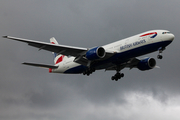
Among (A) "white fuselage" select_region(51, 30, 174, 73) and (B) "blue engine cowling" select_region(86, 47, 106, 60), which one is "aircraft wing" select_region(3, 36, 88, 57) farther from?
(A) "white fuselage" select_region(51, 30, 174, 73)

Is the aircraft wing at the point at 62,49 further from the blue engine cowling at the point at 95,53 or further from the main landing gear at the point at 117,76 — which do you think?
the main landing gear at the point at 117,76

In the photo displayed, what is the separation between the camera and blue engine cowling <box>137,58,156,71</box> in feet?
164

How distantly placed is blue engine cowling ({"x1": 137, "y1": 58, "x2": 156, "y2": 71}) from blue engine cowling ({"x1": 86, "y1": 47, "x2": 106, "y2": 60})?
949 centimetres

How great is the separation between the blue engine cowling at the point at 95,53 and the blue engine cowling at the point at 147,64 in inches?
374

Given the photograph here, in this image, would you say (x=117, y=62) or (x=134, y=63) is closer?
(x=117, y=62)

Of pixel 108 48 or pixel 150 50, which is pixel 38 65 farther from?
pixel 150 50

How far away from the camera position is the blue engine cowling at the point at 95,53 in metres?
42.7

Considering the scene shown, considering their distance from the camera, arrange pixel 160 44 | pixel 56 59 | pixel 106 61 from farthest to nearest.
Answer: pixel 56 59, pixel 106 61, pixel 160 44

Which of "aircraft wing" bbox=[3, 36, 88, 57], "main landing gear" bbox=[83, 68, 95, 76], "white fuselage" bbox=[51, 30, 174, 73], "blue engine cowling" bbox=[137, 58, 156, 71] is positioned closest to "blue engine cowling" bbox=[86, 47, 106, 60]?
"aircraft wing" bbox=[3, 36, 88, 57]

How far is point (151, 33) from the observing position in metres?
42.2

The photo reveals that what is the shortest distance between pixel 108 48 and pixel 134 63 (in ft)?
23.7

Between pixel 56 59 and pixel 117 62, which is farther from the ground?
pixel 56 59

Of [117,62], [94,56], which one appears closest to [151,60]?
[117,62]

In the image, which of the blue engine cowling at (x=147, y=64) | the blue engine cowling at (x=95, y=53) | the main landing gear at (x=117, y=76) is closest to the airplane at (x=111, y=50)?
the blue engine cowling at (x=95, y=53)
